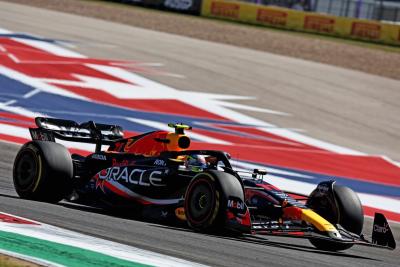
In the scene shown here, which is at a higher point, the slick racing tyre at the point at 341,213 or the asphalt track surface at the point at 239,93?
the slick racing tyre at the point at 341,213

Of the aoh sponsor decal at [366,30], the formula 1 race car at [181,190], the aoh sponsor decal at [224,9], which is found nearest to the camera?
the formula 1 race car at [181,190]

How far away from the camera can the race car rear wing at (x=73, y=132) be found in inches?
485

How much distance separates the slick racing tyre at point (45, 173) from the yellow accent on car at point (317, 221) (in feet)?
9.61

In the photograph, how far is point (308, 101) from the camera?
27.1 meters

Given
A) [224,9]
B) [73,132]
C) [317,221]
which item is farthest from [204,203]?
[224,9]

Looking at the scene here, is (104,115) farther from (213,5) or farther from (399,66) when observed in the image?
(213,5)

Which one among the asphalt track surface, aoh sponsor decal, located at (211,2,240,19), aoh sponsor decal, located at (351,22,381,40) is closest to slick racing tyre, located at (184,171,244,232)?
the asphalt track surface

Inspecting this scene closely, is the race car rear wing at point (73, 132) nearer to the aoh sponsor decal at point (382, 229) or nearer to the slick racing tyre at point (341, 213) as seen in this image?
the slick racing tyre at point (341, 213)

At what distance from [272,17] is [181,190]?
3926 cm

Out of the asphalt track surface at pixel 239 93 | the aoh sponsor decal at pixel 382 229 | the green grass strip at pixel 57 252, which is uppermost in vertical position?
the green grass strip at pixel 57 252

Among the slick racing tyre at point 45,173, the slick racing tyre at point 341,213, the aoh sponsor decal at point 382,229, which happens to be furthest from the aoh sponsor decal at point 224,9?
the aoh sponsor decal at point 382,229

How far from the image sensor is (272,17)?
49500mm

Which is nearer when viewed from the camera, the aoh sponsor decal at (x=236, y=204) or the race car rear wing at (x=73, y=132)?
the aoh sponsor decal at (x=236, y=204)

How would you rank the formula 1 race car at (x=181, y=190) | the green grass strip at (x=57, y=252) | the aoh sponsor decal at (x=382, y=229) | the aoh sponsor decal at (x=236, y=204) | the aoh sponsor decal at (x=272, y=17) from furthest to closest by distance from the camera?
the aoh sponsor decal at (x=272, y=17), the aoh sponsor decal at (x=382, y=229), the formula 1 race car at (x=181, y=190), the aoh sponsor decal at (x=236, y=204), the green grass strip at (x=57, y=252)
